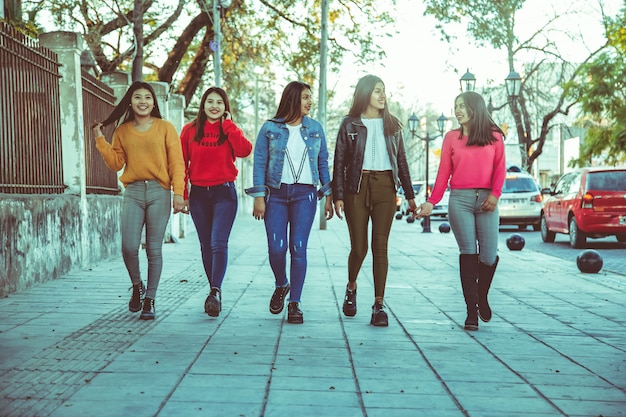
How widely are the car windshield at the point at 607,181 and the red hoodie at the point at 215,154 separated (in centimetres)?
1074

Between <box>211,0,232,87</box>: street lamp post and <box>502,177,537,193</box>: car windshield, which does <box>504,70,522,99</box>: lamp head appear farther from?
<box>211,0,232,87</box>: street lamp post

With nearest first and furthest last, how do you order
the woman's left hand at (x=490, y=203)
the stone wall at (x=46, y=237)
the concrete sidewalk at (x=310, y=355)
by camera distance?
the concrete sidewalk at (x=310, y=355), the woman's left hand at (x=490, y=203), the stone wall at (x=46, y=237)

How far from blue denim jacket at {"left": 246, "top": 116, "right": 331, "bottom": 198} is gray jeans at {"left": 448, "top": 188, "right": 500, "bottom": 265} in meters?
0.97

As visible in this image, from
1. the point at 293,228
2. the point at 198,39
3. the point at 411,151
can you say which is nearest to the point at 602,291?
the point at 293,228

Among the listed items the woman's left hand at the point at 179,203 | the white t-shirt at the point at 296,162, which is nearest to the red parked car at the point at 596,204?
the white t-shirt at the point at 296,162

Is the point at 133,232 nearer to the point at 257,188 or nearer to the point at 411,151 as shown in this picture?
the point at 257,188

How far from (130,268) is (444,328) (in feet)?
7.88

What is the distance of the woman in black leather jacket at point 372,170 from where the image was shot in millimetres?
6387

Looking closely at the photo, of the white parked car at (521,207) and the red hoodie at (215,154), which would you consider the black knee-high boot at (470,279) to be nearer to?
the red hoodie at (215,154)

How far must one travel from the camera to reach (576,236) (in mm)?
16188

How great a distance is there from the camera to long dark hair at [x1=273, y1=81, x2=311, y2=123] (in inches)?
255

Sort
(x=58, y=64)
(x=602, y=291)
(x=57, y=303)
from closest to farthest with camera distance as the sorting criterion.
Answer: (x=57, y=303) < (x=602, y=291) < (x=58, y=64)

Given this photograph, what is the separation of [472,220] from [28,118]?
203 inches

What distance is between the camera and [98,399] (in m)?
4.03
